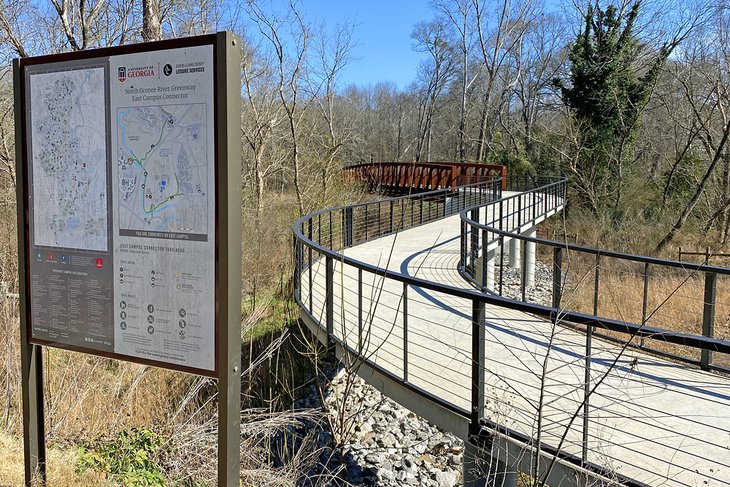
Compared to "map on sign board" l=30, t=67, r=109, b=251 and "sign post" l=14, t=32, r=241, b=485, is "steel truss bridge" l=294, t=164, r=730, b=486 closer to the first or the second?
"sign post" l=14, t=32, r=241, b=485

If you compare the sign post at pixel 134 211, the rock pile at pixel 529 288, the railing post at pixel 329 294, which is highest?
the sign post at pixel 134 211

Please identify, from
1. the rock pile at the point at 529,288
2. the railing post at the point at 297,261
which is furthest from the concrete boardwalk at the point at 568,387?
the rock pile at the point at 529,288

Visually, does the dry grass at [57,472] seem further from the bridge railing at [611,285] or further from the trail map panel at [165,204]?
the bridge railing at [611,285]

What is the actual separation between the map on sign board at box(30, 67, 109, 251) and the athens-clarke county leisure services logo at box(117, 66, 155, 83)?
0.45ft

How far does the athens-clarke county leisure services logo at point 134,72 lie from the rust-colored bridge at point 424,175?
25325mm

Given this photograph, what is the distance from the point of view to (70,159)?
124 inches

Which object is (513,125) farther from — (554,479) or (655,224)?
(554,479)

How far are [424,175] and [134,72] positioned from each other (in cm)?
2822

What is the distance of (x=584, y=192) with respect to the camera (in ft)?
91.5

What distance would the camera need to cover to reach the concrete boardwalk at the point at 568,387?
3.55m

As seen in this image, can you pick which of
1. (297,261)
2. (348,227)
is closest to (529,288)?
(348,227)

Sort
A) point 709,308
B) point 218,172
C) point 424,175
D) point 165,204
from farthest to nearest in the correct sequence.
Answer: point 424,175 → point 709,308 → point 165,204 → point 218,172

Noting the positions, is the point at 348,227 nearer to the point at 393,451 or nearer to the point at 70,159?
the point at 393,451

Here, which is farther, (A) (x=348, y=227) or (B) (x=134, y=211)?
(A) (x=348, y=227)
